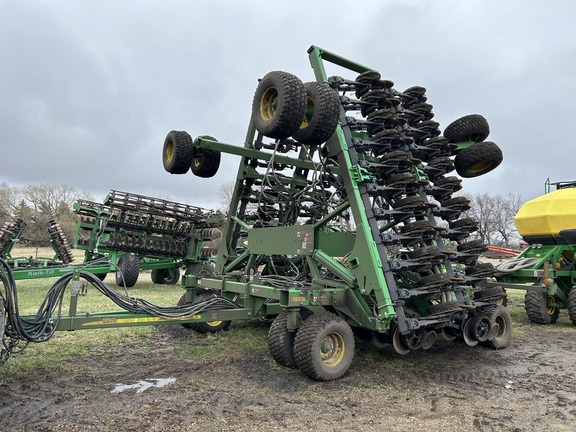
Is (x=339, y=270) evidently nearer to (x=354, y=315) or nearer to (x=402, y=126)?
(x=354, y=315)

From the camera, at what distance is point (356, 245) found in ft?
16.5

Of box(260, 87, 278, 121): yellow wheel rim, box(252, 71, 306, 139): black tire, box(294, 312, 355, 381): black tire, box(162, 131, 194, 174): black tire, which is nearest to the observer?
box(294, 312, 355, 381): black tire

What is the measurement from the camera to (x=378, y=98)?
5574 mm

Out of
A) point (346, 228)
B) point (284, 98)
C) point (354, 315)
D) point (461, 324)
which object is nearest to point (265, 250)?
point (346, 228)

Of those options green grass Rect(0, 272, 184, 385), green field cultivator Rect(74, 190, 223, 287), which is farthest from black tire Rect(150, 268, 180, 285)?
green grass Rect(0, 272, 184, 385)

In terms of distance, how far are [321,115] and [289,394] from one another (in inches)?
110

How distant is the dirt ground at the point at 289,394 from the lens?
3.52m

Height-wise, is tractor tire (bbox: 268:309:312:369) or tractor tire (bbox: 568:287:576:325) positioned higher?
tractor tire (bbox: 568:287:576:325)

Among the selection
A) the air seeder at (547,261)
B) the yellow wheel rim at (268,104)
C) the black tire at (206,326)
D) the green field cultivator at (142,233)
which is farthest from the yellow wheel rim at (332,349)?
the green field cultivator at (142,233)

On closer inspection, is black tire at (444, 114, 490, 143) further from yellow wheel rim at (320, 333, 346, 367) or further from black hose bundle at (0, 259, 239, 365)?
black hose bundle at (0, 259, 239, 365)

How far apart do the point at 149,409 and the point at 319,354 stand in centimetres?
160

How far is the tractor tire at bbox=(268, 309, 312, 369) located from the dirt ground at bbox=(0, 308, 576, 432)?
128mm

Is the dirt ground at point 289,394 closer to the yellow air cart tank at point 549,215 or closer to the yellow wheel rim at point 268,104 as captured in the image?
the yellow wheel rim at point 268,104

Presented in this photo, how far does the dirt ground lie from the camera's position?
3521mm
